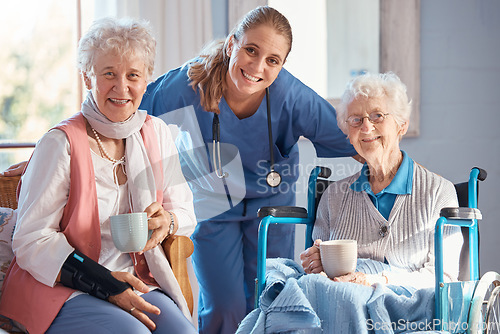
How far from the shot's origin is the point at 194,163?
2.02 metres

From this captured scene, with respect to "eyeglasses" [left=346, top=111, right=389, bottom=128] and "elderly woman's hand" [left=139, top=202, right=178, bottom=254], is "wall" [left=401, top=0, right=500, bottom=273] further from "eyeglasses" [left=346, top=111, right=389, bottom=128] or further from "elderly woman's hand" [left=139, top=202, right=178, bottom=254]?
"elderly woman's hand" [left=139, top=202, right=178, bottom=254]

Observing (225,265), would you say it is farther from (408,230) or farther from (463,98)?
(463,98)

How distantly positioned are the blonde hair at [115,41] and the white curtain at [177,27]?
1.12m

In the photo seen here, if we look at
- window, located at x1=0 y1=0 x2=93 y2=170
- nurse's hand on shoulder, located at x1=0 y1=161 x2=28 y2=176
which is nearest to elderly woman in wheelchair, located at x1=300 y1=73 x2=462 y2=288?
nurse's hand on shoulder, located at x1=0 y1=161 x2=28 y2=176

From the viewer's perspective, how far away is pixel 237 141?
195 cm

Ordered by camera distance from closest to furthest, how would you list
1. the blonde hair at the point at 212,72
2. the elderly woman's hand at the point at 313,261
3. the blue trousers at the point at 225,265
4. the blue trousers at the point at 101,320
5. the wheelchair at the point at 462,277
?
the blue trousers at the point at 101,320 → the wheelchair at the point at 462,277 → the elderly woman's hand at the point at 313,261 → the blonde hair at the point at 212,72 → the blue trousers at the point at 225,265

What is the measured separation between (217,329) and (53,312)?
0.87 meters

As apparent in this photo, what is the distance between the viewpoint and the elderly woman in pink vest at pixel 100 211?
1317mm

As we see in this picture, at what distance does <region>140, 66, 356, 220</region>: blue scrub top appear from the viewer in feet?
6.32

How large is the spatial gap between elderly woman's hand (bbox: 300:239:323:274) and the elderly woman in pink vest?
1.11 ft

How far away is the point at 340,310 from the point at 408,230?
1.14 ft

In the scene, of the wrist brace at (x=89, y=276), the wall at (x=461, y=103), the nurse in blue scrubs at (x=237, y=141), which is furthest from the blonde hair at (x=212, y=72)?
the wall at (x=461, y=103)

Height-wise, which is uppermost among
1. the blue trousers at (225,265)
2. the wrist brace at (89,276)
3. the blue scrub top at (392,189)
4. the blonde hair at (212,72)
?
the blonde hair at (212,72)

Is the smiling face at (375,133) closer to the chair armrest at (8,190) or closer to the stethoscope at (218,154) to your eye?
the stethoscope at (218,154)
